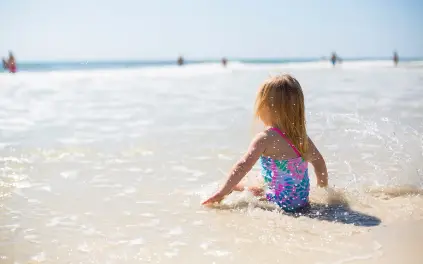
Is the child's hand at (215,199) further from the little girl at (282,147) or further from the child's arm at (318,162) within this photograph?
the child's arm at (318,162)

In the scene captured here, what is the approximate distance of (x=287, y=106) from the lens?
3.40 meters

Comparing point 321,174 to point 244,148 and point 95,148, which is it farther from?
point 95,148

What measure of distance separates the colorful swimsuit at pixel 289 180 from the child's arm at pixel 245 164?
138 mm

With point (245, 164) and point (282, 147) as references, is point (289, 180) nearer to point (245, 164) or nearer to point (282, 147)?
point (282, 147)

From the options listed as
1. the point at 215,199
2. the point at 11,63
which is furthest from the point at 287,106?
the point at 11,63

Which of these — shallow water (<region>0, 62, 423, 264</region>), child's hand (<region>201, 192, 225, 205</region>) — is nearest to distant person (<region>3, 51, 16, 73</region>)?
shallow water (<region>0, 62, 423, 264</region>)

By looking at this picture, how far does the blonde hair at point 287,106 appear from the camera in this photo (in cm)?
340

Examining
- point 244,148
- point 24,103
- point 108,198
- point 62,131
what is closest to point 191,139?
point 244,148

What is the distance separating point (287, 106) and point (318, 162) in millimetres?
Answer: 652

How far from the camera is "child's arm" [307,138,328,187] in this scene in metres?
3.59

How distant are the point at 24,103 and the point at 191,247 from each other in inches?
422

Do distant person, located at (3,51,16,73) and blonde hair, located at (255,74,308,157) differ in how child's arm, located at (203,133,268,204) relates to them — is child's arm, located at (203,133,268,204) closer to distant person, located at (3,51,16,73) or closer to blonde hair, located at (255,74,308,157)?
blonde hair, located at (255,74,308,157)

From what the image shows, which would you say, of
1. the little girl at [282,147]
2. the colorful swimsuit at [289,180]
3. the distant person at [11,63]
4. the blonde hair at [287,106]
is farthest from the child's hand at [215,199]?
the distant person at [11,63]

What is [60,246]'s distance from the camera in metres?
2.79
